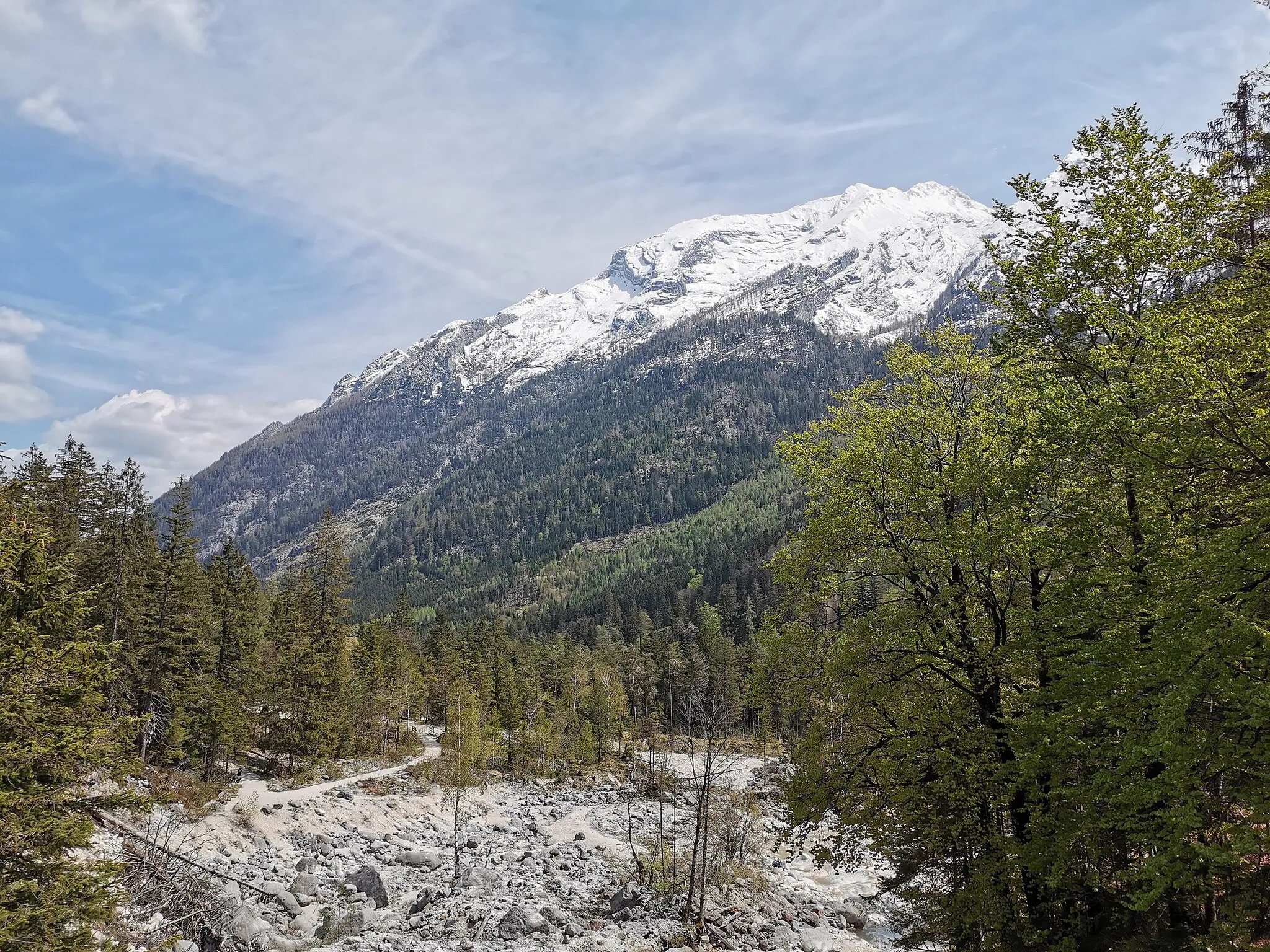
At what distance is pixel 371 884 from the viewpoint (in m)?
30.8

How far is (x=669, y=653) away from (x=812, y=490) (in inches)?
3093

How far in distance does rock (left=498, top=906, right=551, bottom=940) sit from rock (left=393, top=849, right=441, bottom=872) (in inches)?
400

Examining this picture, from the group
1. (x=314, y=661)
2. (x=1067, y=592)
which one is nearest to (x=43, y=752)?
(x=1067, y=592)

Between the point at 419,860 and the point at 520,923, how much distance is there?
12.3m

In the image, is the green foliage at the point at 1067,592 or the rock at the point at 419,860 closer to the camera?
the green foliage at the point at 1067,592

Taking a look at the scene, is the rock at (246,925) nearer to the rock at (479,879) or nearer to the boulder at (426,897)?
→ the boulder at (426,897)

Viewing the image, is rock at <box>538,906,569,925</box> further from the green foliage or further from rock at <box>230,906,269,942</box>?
the green foliage

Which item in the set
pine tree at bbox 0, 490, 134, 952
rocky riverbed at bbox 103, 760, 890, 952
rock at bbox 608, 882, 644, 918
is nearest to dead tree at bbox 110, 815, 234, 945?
rocky riverbed at bbox 103, 760, 890, 952

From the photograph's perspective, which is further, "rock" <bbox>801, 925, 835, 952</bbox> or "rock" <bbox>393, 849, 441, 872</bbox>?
"rock" <bbox>393, 849, 441, 872</bbox>

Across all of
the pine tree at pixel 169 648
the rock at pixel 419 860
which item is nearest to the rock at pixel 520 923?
the rock at pixel 419 860

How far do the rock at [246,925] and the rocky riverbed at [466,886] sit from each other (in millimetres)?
48

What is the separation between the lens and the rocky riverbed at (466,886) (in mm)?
26125

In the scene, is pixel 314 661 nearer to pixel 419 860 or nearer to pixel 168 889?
pixel 419 860

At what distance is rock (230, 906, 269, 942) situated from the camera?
23062 mm
